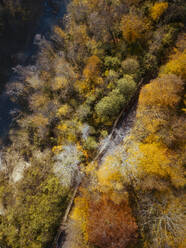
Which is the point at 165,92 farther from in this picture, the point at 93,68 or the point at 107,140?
the point at 93,68

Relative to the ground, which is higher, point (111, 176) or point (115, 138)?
point (115, 138)

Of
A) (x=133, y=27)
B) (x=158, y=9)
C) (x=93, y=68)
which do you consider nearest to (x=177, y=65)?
(x=133, y=27)

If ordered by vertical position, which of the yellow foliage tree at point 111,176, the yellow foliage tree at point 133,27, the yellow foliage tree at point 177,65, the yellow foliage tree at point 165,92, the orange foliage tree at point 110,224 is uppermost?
the yellow foliage tree at point 133,27

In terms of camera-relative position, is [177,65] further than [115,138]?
No

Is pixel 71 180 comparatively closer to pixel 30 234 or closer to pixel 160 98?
pixel 30 234

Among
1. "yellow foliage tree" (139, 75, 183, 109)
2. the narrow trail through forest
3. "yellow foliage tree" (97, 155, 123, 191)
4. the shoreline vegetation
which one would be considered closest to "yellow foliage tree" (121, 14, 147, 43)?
the shoreline vegetation

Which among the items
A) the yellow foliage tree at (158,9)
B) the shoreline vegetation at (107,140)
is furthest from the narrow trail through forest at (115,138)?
the yellow foliage tree at (158,9)

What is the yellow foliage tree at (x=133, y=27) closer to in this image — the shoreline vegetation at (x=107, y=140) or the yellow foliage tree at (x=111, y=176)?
the shoreline vegetation at (x=107, y=140)

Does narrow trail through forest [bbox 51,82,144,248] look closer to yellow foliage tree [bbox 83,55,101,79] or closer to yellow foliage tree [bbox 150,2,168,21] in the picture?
yellow foliage tree [bbox 83,55,101,79]
